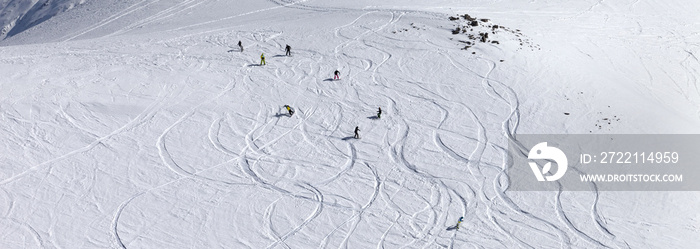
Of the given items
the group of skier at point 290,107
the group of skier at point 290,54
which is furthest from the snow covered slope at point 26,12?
the group of skier at point 290,107

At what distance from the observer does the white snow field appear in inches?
720

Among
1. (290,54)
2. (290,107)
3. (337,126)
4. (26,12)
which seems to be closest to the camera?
(337,126)

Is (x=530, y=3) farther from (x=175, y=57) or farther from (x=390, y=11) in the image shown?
(x=175, y=57)

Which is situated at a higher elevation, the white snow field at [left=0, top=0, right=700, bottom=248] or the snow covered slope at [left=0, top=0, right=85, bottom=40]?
the white snow field at [left=0, top=0, right=700, bottom=248]

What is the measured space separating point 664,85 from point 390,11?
658 inches

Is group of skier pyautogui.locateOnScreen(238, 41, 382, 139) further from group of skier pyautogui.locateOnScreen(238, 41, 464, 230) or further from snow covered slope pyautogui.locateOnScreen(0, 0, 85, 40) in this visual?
snow covered slope pyautogui.locateOnScreen(0, 0, 85, 40)

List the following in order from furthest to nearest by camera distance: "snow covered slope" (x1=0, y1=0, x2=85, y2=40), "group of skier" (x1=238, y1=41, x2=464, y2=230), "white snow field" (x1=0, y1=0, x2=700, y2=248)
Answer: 1. "snow covered slope" (x1=0, y1=0, x2=85, y2=40)
2. "white snow field" (x1=0, y1=0, x2=700, y2=248)
3. "group of skier" (x1=238, y1=41, x2=464, y2=230)

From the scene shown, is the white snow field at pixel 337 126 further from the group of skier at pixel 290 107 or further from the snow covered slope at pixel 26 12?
the snow covered slope at pixel 26 12

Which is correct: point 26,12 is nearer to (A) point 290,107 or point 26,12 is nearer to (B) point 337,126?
(A) point 290,107

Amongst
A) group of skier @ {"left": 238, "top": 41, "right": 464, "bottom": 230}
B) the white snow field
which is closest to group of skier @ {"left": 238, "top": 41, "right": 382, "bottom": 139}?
group of skier @ {"left": 238, "top": 41, "right": 464, "bottom": 230}

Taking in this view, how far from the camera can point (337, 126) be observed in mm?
23203

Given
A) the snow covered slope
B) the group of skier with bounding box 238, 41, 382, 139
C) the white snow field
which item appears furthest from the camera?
the snow covered slope

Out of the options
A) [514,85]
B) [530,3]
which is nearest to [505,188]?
[514,85]

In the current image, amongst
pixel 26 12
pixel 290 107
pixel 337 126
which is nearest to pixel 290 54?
pixel 290 107
